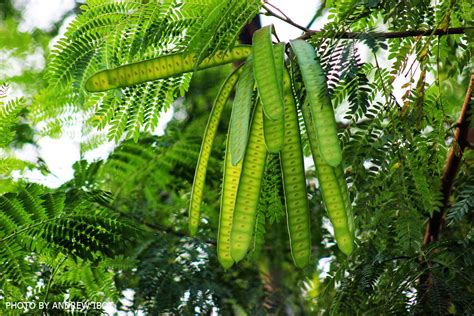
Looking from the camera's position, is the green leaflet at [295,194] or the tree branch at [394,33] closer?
the green leaflet at [295,194]

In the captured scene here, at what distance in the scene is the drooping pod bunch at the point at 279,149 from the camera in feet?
5.56

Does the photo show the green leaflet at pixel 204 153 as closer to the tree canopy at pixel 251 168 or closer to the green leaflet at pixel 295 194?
the tree canopy at pixel 251 168

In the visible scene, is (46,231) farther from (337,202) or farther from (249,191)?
(337,202)

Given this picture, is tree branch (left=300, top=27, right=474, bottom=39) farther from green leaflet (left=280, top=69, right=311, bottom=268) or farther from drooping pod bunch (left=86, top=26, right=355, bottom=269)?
green leaflet (left=280, top=69, right=311, bottom=268)

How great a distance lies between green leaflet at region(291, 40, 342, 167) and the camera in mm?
1682

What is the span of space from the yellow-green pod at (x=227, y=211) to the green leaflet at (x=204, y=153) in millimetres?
111

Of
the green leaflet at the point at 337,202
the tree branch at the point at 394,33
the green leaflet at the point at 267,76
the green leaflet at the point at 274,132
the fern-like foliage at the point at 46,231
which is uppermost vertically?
the tree branch at the point at 394,33

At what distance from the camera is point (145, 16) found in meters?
2.33

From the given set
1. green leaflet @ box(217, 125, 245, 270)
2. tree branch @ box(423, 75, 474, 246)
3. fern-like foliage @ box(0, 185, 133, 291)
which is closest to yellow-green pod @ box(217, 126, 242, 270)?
green leaflet @ box(217, 125, 245, 270)

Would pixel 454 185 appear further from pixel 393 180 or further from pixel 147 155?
pixel 147 155

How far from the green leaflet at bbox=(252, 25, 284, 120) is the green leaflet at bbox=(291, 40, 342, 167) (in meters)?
0.09

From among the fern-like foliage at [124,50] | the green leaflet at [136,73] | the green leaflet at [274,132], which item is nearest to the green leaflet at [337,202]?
the green leaflet at [274,132]

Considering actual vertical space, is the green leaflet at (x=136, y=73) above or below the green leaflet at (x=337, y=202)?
above

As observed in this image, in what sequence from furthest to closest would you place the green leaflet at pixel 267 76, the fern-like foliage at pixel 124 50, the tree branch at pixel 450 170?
1. the tree branch at pixel 450 170
2. the fern-like foliage at pixel 124 50
3. the green leaflet at pixel 267 76
